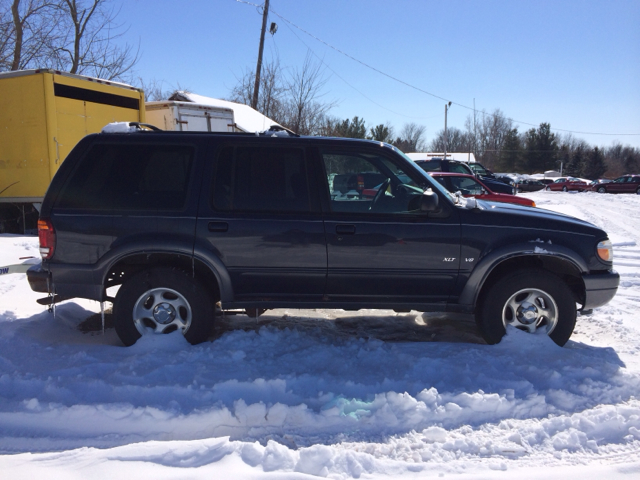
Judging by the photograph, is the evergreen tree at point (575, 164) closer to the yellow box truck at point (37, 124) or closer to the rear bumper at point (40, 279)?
the yellow box truck at point (37, 124)

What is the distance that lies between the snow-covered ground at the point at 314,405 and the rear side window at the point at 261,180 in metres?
1.25

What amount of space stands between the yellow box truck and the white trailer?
2440 mm

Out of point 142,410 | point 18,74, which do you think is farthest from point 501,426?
point 18,74

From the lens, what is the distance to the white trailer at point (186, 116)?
12984mm

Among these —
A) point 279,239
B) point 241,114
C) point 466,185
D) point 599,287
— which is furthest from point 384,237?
point 241,114

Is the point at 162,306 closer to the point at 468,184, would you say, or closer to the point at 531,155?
the point at 468,184

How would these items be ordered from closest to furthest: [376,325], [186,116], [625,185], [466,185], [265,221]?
[265,221], [376,325], [466,185], [186,116], [625,185]

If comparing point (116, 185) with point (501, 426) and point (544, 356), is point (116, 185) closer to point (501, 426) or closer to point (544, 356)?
point (501, 426)

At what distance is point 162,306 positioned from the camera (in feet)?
14.4

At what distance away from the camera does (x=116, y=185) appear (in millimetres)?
4344

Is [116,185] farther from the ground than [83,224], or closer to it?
farther from the ground

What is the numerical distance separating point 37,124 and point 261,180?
755cm

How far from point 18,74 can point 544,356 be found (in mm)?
10392

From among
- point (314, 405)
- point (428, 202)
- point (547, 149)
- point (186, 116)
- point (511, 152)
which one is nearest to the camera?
point (314, 405)
